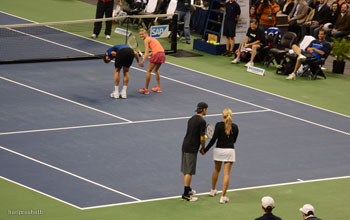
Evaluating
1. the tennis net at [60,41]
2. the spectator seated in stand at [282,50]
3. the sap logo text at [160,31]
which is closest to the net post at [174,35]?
the tennis net at [60,41]

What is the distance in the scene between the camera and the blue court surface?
16.6 meters

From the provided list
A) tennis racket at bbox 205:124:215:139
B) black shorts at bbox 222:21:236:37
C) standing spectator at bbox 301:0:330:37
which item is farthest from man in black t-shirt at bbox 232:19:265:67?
tennis racket at bbox 205:124:215:139

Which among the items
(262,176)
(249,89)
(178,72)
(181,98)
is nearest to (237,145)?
(262,176)

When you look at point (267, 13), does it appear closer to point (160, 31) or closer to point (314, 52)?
point (314, 52)

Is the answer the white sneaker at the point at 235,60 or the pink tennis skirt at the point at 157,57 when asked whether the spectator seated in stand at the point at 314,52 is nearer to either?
the white sneaker at the point at 235,60

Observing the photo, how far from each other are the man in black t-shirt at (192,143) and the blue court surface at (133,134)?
1.64 ft

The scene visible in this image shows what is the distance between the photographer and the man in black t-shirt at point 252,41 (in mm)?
27672

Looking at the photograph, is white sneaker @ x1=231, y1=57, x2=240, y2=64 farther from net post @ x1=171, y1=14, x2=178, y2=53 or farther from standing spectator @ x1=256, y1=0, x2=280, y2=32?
net post @ x1=171, y1=14, x2=178, y2=53

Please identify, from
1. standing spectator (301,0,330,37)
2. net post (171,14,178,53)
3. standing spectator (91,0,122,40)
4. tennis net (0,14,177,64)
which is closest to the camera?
tennis net (0,14,177,64)

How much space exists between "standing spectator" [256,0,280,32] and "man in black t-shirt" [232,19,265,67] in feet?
4.19

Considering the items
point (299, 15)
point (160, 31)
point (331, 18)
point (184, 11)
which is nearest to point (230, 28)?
point (184, 11)

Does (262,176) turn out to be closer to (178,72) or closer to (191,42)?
(178,72)

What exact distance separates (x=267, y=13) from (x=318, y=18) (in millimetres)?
2385

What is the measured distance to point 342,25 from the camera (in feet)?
97.1
